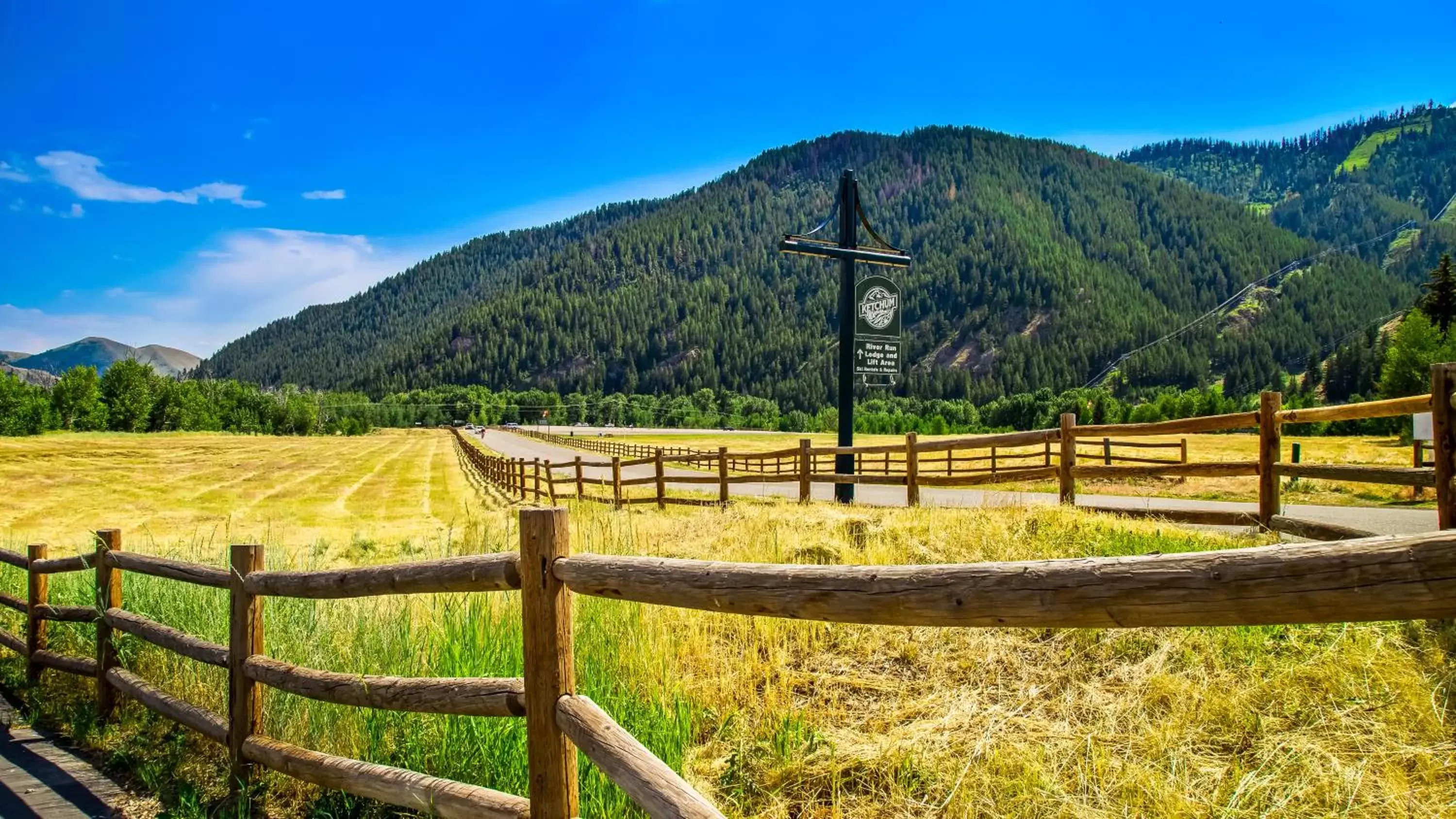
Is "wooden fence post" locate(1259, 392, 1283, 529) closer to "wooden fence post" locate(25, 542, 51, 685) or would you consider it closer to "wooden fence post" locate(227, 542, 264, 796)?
"wooden fence post" locate(227, 542, 264, 796)

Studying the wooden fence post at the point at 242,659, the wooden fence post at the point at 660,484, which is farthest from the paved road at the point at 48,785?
the wooden fence post at the point at 660,484

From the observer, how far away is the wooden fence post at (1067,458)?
10.3 m

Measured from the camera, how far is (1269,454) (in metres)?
7.86

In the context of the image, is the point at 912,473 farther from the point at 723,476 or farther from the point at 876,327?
the point at 723,476

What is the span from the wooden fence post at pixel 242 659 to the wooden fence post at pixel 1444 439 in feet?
21.8

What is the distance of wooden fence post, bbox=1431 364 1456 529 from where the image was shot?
4766mm

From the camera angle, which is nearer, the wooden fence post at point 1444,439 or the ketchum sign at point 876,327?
the wooden fence post at point 1444,439

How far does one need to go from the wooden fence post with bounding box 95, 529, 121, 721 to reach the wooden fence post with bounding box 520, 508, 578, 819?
4.54 m

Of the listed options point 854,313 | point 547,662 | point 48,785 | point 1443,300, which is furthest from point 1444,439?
point 1443,300

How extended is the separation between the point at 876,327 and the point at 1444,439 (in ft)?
34.2

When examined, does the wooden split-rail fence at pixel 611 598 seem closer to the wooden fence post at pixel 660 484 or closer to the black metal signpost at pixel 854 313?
the black metal signpost at pixel 854 313

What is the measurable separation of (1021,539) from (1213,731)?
3761mm

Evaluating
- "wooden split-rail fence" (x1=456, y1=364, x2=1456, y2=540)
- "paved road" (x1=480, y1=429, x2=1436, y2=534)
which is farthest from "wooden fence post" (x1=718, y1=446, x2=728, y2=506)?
"paved road" (x1=480, y1=429, x2=1436, y2=534)

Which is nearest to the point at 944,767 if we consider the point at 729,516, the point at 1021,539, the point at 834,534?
the point at 1021,539
